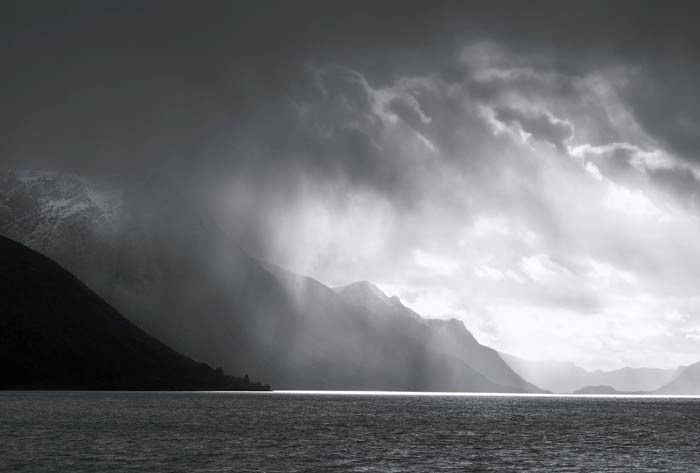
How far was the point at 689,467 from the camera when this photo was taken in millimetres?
90938

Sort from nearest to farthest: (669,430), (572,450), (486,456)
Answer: (486,456) < (572,450) < (669,430)

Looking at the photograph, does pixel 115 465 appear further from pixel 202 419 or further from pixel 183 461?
pixel 202 419

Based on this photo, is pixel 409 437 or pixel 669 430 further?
pixel 669 430

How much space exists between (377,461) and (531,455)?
24.7 meters


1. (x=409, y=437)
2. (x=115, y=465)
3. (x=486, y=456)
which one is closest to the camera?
(x=115, y=465)

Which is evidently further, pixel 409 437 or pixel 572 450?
pixel 409 437

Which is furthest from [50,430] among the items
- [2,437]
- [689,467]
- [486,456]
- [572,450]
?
[689,467]

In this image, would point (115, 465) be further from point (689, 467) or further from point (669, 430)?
point (669, 430)

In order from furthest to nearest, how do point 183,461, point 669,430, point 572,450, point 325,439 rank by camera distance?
point 669,430 → point 325,439 → point 572,450 → point 183,461

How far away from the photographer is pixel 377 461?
305ft

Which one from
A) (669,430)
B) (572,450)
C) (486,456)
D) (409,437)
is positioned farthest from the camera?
(669,430)

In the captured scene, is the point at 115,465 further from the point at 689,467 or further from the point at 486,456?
the point at 689,467

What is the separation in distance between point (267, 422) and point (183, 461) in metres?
84.1

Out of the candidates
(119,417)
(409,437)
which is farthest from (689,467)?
(119,417)
